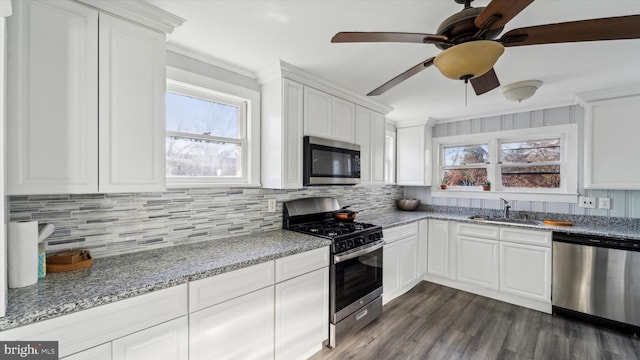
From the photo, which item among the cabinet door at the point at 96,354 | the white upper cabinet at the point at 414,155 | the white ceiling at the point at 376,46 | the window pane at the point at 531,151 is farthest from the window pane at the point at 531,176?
the cabinet door at the point at 96,354

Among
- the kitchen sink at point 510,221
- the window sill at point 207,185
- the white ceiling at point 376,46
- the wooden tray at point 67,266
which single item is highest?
the white ceiling at point 376,46

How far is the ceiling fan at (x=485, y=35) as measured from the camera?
1.10 meters

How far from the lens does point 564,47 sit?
193 cm

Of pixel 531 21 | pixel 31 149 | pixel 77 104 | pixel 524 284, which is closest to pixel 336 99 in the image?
pixel 531 21

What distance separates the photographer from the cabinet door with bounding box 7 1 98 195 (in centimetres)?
120

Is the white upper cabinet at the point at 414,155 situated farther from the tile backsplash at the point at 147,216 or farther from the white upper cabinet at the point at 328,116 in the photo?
the tile backsplash at the point at 147,216

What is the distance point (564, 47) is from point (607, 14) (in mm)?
428

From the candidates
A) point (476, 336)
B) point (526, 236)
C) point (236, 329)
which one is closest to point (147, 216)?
point (236, 329)

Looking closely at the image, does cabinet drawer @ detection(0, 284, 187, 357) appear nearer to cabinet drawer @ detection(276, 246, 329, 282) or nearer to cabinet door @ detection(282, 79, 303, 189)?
cabinet drawer @ detection(276, 246, 329, 282)

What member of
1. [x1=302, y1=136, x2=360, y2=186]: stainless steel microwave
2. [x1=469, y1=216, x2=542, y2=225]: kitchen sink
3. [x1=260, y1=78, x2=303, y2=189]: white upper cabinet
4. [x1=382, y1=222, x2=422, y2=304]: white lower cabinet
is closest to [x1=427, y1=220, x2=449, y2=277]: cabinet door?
[x1=382, y1=222, x2=422, y2=304]: white lower cabinet

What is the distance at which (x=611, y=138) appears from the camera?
2.77 meters

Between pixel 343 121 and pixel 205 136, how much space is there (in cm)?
141

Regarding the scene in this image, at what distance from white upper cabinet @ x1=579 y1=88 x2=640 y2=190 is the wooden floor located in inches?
57.7

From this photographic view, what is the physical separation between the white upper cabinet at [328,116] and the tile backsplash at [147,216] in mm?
722
